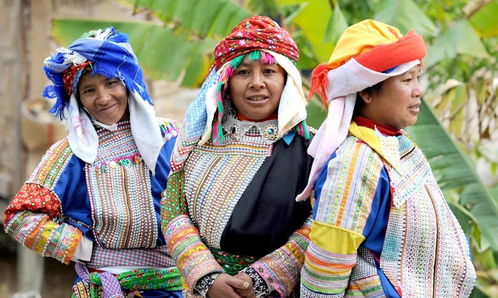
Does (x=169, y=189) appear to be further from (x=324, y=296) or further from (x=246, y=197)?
(x=324, y=296)

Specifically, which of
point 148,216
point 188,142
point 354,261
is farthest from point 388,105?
point 148,216

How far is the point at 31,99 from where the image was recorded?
6539mm

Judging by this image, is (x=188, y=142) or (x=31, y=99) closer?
(x=188, y=142)

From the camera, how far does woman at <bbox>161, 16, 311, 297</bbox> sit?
265 centimetres

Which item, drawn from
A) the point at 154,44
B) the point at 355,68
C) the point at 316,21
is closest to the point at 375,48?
the point at 355,68

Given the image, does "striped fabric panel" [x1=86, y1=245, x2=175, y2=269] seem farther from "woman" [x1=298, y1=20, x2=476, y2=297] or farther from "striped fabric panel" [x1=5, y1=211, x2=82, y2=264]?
"woman" [x1=298, y1=20, x2=476, y2=297]

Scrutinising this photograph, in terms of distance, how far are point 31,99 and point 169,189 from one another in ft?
13.2

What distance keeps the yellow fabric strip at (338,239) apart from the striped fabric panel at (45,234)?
1.23 m

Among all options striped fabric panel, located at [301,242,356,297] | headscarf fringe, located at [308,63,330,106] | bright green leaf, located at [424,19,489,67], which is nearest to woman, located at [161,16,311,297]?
headscarf fringe, located at [308,63,330,106]

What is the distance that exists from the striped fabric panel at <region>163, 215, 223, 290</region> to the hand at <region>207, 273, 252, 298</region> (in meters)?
0.05

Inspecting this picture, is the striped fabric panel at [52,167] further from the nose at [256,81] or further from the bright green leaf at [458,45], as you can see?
the bright green leaf at [458,45]

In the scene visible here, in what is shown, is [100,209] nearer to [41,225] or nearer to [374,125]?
[41,225]

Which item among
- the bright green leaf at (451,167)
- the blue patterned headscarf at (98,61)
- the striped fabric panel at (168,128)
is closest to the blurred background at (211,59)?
the bright green leaf at (451,167)

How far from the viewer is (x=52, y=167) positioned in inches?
125
